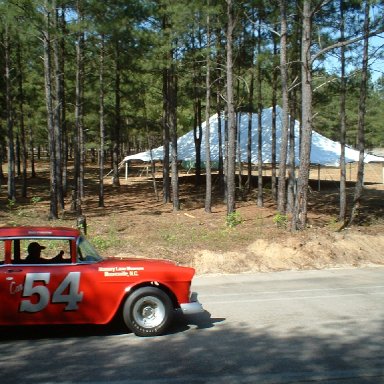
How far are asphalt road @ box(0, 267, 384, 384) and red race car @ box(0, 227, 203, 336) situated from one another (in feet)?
1.06

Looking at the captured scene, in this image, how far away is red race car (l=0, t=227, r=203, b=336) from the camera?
6426mm

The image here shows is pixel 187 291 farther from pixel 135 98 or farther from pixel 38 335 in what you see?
pixel 135 98

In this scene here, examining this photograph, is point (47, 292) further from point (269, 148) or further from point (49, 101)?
point (269, 148)

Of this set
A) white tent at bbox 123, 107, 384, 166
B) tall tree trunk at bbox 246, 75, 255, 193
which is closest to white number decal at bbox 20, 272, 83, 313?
tall tree trunk at bbox 246, 75, 255, 193

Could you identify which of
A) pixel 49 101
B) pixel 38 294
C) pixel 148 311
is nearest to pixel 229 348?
pixel 148 311

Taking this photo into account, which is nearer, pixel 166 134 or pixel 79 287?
pixel 79 287

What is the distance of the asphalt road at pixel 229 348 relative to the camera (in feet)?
17.1

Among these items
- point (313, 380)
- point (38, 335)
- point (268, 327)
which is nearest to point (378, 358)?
point (313, 380)

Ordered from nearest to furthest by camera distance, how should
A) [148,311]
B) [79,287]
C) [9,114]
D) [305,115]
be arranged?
[79,287] < [148,311] < [305,115] < [9,114]

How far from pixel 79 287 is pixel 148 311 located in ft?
3.16

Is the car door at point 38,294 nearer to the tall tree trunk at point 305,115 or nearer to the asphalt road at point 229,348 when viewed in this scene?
the asphalt road at point 229,348

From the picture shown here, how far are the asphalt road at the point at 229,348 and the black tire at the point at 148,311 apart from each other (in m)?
0.15

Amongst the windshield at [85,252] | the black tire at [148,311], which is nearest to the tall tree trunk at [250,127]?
the windshield at [85,252]

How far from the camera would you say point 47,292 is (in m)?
6.45
